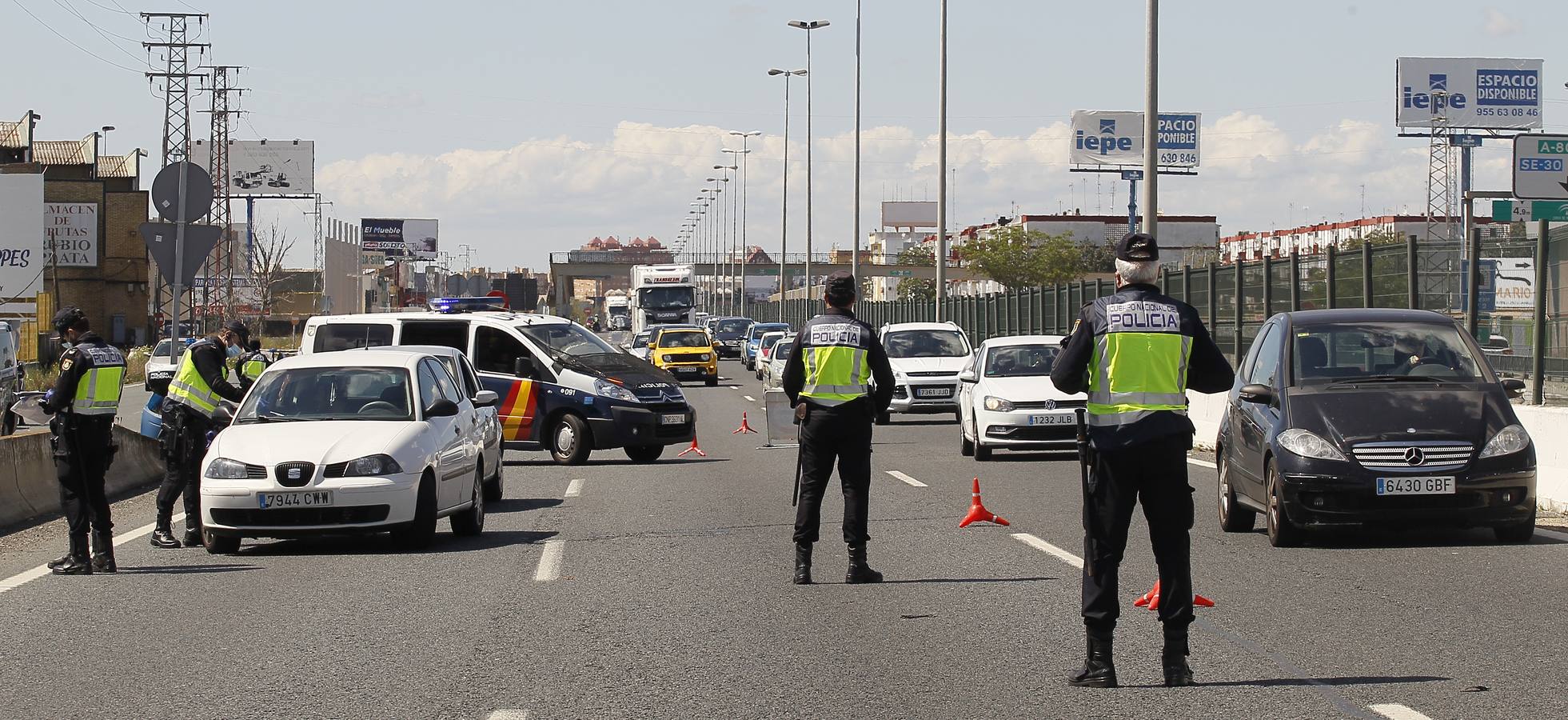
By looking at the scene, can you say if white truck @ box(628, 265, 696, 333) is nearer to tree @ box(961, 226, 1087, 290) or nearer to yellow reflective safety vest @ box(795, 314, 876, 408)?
tree @ box(961, 226, 1087, 290)

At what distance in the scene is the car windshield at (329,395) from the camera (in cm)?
1361

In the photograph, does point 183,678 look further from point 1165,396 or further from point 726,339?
point 726,339

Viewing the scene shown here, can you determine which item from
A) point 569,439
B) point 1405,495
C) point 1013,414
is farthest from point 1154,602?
point 569,439

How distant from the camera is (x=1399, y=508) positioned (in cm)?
1175

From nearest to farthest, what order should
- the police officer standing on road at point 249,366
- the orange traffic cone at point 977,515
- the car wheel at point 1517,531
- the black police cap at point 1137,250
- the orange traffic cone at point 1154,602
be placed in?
1. the black police cap at point 1137,250
2. the orange traffic cone at point 1154,602
3. the car wheel at point 1517,531
4. the orange traffic cone at point 977,515
5. the police officer standing on road at point 249,366

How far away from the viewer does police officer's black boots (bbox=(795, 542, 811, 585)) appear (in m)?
10.7

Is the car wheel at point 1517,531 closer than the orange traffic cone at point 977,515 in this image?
Yes

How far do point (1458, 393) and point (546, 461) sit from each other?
13.3m

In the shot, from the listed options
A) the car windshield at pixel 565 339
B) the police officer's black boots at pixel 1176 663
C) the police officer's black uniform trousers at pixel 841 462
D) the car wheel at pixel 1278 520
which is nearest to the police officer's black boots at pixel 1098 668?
the police officer's black boots at pixel 1176 663

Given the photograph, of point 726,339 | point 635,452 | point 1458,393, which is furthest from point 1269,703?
point 726,339

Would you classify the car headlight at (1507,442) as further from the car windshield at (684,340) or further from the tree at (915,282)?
the tree at (915,282)

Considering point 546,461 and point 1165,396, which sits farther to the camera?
point 546,461

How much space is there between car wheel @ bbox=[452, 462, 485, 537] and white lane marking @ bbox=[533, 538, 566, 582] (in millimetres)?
767

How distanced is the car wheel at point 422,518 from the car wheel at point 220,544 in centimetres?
113
